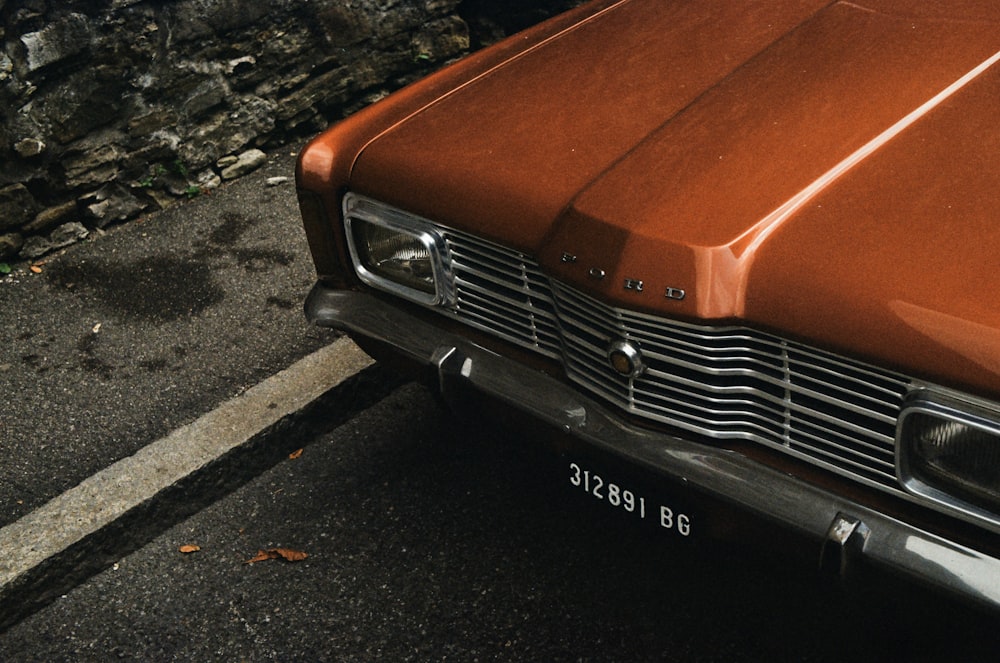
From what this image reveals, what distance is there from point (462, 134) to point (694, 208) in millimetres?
707

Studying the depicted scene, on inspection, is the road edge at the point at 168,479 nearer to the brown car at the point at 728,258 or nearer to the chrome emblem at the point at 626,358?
the brown car at the point at 728,258

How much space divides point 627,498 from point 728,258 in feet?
1.97

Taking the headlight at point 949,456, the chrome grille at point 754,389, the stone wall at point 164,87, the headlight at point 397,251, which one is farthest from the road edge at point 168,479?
the headlight at point 949,456

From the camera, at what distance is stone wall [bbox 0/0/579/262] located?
163 inches

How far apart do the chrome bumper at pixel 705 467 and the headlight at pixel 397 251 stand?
71mm

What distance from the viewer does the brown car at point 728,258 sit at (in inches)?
70.0

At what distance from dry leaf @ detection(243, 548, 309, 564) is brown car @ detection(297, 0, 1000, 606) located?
→ 637 millimetres

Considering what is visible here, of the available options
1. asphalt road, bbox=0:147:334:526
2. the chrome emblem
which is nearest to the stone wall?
asphalt road, bbox=0:147:334:526

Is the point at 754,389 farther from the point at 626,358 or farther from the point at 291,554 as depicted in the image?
the point at 291,554

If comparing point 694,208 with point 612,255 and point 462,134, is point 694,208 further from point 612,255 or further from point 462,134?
point 462,134

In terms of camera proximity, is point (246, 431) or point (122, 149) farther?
point (122, 149)

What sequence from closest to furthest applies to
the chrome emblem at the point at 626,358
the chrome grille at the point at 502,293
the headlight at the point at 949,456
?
the headlight at the point at 949,456 < the chrome emblem at the point at 626,358 < the chrome grille at the point at 502,293

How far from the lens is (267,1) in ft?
15.4

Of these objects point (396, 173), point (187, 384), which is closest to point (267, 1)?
point (187, 384)
